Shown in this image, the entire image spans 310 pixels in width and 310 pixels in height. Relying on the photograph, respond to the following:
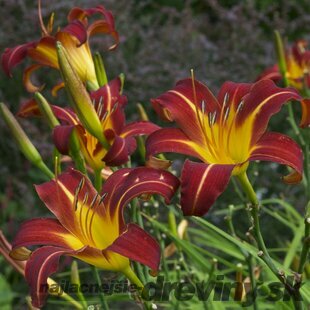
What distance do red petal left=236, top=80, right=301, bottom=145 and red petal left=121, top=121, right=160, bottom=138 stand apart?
0.52 feet

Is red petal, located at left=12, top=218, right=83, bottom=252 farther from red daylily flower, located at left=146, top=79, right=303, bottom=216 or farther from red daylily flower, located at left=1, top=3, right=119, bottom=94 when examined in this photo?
red daylily flower, located at left=1, top=3, right=119, bottom=94

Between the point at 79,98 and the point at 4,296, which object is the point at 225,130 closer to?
the point at 79,98

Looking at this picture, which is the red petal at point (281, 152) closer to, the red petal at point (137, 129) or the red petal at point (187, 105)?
the red petal at point (187, 105)

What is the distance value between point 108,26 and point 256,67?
6.22 feet

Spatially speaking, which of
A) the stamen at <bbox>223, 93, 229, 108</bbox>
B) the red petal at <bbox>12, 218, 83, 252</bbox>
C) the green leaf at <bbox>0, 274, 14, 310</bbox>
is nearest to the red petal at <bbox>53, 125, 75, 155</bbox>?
the red petal at <bbox>12, 218, 83, 252</bbox>

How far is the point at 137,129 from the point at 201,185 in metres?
0.30

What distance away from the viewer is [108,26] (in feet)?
4.21

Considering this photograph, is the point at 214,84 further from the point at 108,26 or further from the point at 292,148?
the point at 292,148

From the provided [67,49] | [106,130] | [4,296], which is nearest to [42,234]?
[106,130]

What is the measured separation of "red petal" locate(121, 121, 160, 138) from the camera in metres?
1.03

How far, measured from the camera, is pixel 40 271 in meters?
0.79

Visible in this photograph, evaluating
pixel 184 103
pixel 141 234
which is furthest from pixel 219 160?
pixel 141 234

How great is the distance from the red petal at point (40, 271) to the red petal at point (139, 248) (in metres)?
0.07

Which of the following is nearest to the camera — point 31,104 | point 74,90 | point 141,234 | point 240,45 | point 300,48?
point 141,234
